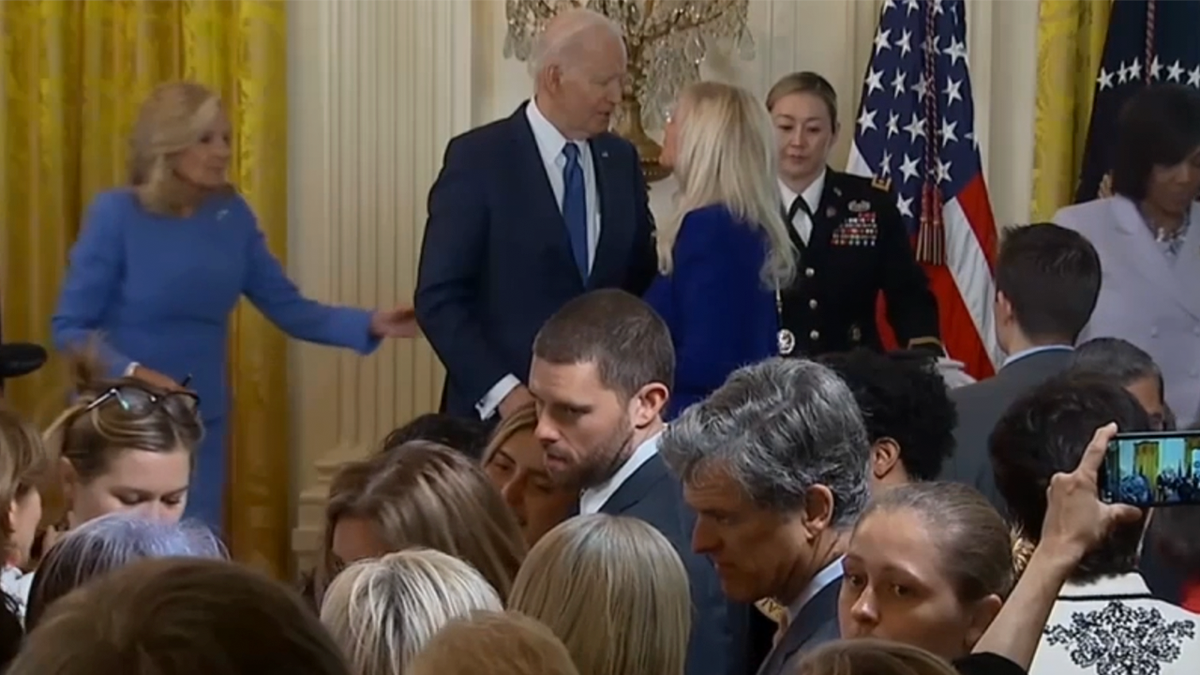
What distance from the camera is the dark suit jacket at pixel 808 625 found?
2.34m

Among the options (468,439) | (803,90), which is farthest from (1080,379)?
(803,90)

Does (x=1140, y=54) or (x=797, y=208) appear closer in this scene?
(x=797, y=208)

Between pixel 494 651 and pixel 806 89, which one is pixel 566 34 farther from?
pixel 494 651

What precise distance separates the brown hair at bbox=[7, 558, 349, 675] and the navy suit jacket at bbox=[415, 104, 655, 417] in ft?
10.1

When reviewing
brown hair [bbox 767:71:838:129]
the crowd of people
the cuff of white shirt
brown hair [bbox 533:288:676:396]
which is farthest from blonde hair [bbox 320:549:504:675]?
brown hair [bbox 767:71:838:129]

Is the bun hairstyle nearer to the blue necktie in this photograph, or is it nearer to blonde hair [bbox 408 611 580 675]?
the blue necktie

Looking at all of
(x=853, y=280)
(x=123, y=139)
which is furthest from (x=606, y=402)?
(x=123, y=139)

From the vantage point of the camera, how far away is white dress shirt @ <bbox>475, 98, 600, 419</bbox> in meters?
4.15

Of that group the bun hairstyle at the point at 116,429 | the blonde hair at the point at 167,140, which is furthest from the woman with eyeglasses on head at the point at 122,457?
the blonde hair at the point at 167,140

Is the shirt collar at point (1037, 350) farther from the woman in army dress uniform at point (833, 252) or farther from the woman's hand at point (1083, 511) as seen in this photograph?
the woman's hand at point (1083, 511)

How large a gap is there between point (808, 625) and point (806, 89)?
268cm

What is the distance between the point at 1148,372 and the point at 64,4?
3.35 m

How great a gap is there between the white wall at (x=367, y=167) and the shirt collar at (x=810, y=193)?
2.65 feet

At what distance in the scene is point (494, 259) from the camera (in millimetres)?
4227
